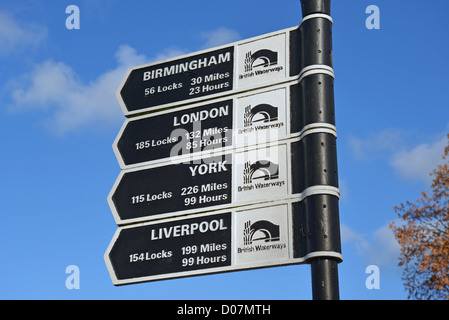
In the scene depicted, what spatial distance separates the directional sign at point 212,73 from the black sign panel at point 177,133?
0.63 ft

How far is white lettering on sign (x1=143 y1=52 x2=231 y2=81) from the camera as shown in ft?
28.0

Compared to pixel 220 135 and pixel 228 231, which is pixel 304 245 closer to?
pixel 228 231

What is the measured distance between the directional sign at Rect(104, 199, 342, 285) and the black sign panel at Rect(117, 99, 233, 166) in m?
0.94

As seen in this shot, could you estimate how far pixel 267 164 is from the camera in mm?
7555

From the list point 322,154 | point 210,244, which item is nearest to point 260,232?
point 210,244

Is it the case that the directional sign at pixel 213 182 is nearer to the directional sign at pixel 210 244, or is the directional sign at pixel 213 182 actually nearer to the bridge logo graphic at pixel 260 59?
the directional sign at pixel 210 244

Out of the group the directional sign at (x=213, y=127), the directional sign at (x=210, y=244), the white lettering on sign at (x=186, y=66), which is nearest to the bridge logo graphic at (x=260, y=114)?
the directional sign at (x=213, y=127)

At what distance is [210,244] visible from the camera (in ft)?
24.8

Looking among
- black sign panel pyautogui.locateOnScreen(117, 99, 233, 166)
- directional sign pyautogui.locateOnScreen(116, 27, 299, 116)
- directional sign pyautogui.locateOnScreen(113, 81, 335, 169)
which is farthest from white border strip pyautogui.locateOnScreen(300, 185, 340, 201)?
directional sign pyautogui.locateOnScreen(116, 27, 299, 116)

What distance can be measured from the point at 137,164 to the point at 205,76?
1.47 m

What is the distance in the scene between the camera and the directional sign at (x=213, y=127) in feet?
25.2

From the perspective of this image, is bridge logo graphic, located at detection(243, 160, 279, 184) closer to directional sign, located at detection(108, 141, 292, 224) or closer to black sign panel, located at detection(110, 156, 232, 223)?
directional sign, located at detection(108, 141, 292, 224)
